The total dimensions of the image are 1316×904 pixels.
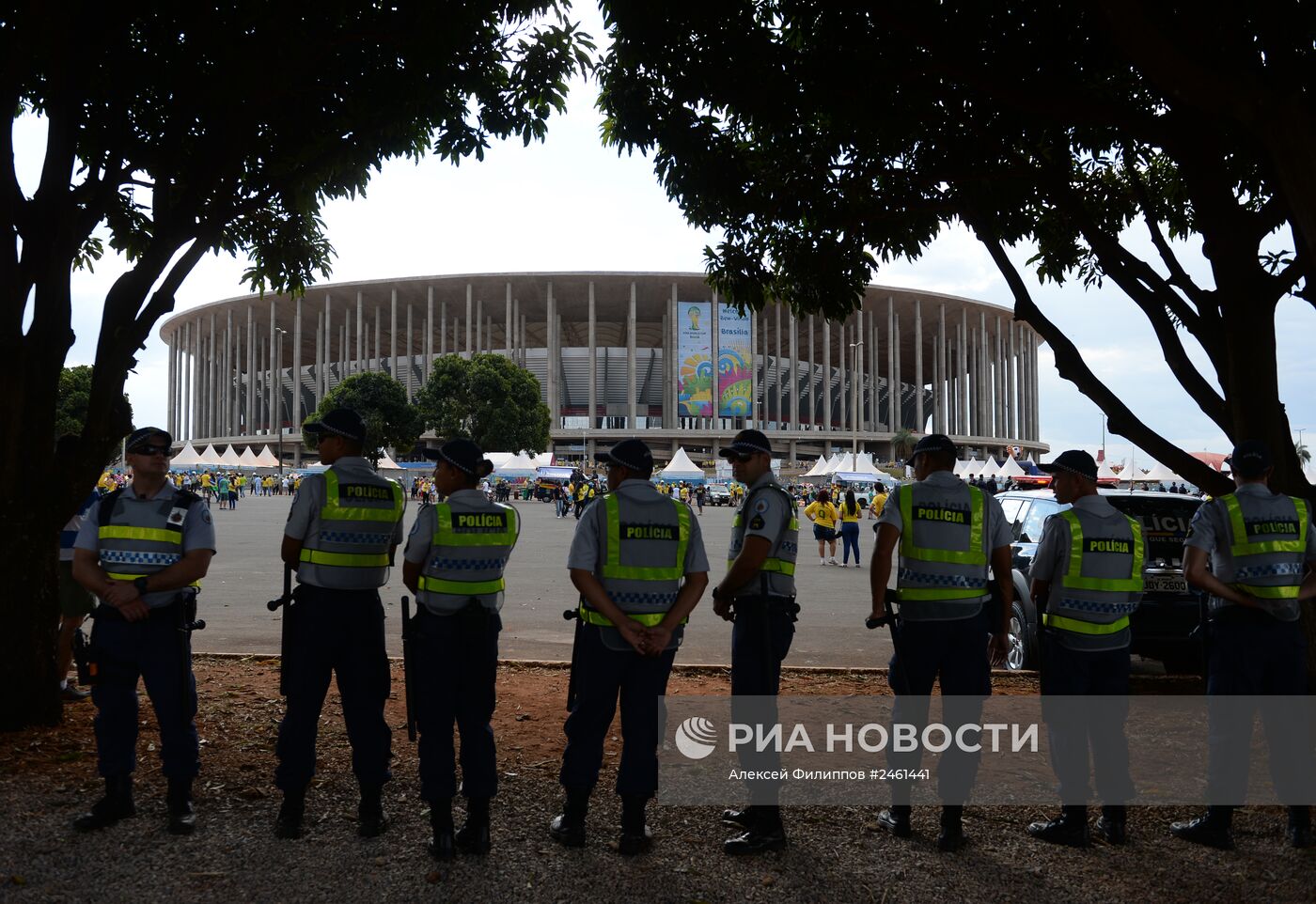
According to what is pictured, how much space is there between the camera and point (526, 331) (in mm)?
89938

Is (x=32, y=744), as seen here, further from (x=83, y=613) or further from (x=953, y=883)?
(x=953, y=883)

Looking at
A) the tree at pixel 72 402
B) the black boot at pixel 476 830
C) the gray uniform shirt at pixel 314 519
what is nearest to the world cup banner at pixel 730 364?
the tree at pixel 72 402

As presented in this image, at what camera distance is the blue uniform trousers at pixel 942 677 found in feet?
12.2

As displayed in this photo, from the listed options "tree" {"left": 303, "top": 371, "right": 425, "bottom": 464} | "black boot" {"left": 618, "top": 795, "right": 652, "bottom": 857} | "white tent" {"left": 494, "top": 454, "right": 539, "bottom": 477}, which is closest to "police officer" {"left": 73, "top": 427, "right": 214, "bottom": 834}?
"black boot" {"left": 618, "top": 795, "right": 652, "bottom": 857}

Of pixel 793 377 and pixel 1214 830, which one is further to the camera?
pixel 793 377

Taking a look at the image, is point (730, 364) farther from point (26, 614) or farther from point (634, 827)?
point (634, 827)

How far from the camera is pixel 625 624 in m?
3.57

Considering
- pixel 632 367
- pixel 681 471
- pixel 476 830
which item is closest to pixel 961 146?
pixel 476 830

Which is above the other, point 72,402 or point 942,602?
point 72,402

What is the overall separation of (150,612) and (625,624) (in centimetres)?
200

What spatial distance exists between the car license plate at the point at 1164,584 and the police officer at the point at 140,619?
239 inches

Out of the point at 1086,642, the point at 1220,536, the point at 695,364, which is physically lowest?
the point at 1086,642

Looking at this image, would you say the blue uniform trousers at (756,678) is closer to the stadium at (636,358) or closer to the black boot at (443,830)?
the black boot at (443,830)

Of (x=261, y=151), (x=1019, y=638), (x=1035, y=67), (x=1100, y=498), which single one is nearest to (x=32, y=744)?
(x=261, y=151)
